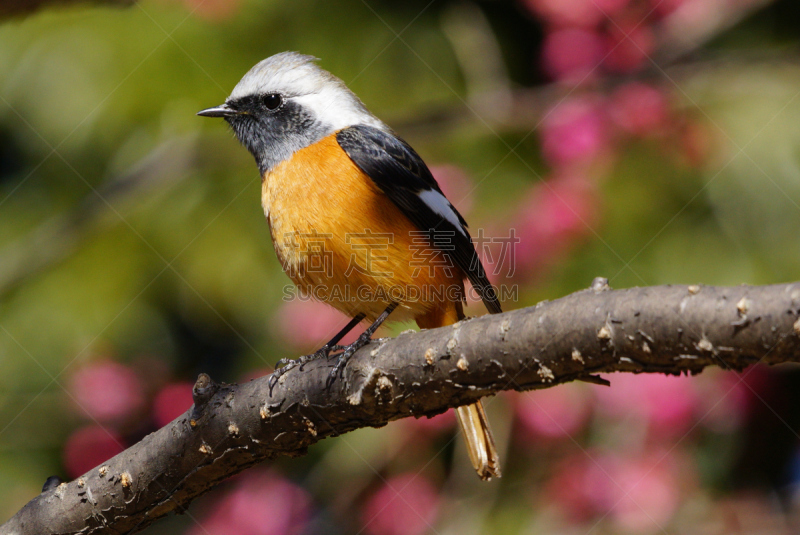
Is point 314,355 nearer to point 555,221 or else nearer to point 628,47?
point 555,221

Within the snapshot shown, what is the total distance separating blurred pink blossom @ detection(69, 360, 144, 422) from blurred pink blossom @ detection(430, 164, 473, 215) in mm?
2217

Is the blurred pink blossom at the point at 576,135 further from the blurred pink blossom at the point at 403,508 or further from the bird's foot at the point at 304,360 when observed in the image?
the blurred pink blossom at the point at 403,508

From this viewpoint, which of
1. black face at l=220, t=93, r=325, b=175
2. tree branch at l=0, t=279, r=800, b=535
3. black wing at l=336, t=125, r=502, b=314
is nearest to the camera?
tree branch at l=0, t=279, r=800, b=535

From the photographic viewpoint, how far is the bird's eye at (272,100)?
379cm

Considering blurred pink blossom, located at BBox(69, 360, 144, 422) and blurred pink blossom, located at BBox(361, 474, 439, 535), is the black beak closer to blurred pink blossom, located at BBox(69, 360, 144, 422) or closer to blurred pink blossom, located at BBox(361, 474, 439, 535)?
blurred pink blossom, located at BBox(69, 360, 144, 422)

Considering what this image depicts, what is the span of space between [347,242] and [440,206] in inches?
25.7

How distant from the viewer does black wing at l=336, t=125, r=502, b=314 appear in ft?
10.9

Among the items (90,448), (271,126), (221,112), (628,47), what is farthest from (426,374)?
(90,448)

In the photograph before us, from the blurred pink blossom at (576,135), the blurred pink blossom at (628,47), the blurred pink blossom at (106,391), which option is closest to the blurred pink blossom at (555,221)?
the blurred pink blossom at (576,135)

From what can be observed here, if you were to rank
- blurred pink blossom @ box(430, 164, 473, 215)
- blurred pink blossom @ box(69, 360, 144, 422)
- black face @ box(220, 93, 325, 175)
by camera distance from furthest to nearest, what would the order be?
blurred pink blossom @ box(69, 360, 144, 422) → blurred pink blossom @ box(430, 164, 473, 215) → black face @ box(220, 93, 325, 175)

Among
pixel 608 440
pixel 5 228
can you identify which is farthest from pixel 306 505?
pixel 5 228

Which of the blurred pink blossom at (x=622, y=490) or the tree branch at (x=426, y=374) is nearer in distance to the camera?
the tree branch at (x=426, y=374)

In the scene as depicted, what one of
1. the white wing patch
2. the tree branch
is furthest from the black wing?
the tree branch

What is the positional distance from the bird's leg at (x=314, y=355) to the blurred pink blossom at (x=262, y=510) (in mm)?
1132
